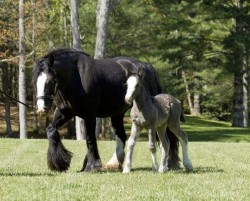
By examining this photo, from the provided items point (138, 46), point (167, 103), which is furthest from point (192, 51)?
point (167, 103)

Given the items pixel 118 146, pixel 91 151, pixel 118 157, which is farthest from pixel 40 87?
pixel 118 146

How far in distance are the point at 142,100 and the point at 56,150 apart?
1.76 metres

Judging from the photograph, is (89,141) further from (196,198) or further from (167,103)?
(196,198)

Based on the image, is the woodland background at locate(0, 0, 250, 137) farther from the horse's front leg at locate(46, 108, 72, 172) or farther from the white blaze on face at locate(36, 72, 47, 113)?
the white blaze on face at locate(36, 72, 47, 113)

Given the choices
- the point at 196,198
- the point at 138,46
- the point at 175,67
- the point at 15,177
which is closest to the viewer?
the point at 196,198

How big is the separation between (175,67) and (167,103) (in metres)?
23.3

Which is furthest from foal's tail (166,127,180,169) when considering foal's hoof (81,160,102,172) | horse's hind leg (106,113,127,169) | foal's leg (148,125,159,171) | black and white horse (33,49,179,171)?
foal's hoof (81,160,102,172)

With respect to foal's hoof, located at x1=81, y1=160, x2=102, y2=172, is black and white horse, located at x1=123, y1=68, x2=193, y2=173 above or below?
above

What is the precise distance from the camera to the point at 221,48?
33562 millimetres

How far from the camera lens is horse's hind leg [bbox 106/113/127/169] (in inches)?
377

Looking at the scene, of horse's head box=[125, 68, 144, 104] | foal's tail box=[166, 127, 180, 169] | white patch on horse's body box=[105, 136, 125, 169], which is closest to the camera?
horse's head box=[125, 68, 144, 104]

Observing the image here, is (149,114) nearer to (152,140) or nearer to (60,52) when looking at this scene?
(152,140)

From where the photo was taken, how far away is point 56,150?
8.80m

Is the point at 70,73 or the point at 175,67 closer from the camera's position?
the point at 70,73
